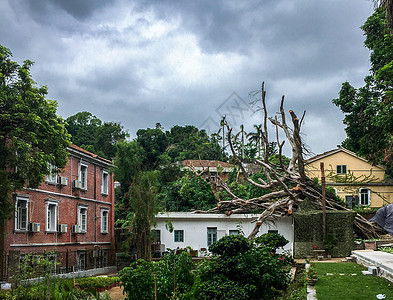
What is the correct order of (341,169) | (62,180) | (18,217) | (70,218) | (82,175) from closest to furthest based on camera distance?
(18,217) → (62,180) → (70,218) → (82,175) → (341,169)

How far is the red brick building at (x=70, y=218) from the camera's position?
23.3 metres

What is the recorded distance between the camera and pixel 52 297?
1433 centimetres

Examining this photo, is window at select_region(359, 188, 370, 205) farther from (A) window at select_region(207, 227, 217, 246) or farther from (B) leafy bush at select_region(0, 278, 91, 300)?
(B) leafy bush at select_region(0, 278, 91, 300)

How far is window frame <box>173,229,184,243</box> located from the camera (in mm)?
29562

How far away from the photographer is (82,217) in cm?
2994

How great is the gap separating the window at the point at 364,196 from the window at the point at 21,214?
2640 centimetres

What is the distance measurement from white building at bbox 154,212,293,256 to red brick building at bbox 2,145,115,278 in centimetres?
447

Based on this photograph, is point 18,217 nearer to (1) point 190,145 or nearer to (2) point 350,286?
(2) point 350,286

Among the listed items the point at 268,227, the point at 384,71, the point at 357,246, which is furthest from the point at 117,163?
the point at 384,71

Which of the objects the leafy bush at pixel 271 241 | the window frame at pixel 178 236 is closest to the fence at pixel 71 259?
the window frame at pixel 178 236

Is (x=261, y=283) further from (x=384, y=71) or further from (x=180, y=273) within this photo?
(x=384, y=71)

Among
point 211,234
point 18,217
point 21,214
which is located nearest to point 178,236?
point 211,234

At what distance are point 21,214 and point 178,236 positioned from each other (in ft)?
31.6

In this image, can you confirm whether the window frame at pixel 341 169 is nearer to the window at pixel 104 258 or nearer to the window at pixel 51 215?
the window at pixel 104 258
